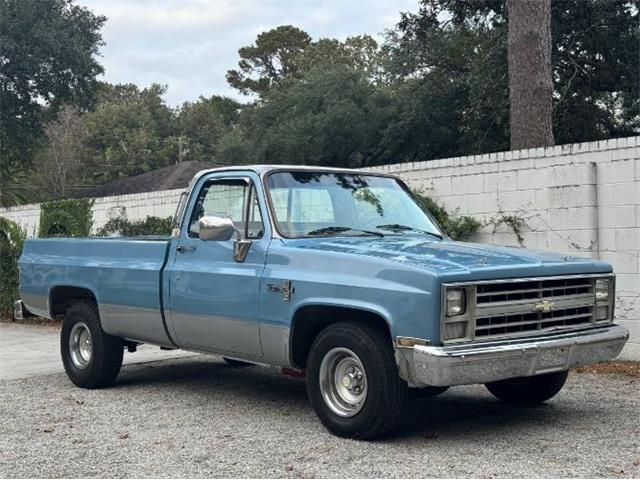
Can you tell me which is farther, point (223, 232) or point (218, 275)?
point (218, 275)

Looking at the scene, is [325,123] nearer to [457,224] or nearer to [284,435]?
[457,224]

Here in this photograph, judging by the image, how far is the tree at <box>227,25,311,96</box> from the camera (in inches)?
2286

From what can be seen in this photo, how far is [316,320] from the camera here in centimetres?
636

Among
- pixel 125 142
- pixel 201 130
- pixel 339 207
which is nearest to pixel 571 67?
pixel 339 207

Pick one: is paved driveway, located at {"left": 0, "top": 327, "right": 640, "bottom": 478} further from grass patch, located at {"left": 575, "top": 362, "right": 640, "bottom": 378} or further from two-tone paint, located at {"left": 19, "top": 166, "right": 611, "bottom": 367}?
two-tone paint, located at {"left": 19, "top": 166, "right": 611, "bottom": 367}

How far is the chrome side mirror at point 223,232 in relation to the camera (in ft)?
21.8

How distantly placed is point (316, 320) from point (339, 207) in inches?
43.0

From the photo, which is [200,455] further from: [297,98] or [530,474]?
[297,98]

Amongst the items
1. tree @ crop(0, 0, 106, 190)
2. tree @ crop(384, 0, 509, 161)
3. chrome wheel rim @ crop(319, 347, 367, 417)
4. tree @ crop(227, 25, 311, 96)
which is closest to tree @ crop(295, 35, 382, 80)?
tree @ crop(227, 25, 311, 96)

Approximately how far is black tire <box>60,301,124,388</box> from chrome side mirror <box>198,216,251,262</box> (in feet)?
6.88

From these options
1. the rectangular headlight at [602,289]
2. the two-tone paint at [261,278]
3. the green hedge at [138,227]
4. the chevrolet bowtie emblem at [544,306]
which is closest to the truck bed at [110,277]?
the two-tone paint at [261,278]

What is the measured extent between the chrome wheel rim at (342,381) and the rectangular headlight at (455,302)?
812 millimetres

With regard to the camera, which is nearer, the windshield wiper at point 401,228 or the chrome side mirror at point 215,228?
the chrome side mirror at point 215,228

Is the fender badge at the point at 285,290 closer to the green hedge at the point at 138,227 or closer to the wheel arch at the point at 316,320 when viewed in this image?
the wheel arch at the point at 316,320
